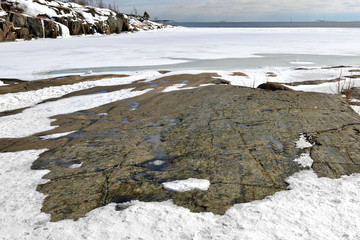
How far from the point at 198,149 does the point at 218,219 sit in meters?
1.21

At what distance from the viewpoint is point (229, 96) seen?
16.4ft

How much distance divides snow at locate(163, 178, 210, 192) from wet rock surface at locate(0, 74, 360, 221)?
2.0 inches

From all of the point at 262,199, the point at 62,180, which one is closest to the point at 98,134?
the point at 62,180

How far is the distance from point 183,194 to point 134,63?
Result: 1086 cm

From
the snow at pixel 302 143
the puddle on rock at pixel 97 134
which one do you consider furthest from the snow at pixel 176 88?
the snow at pixel 302 143

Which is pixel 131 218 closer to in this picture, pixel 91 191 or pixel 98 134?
pixel 91 191

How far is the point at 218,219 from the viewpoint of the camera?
200cm

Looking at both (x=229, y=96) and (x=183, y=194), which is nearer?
(x=183, y=194)

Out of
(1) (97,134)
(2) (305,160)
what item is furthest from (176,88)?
(2) (305,160)

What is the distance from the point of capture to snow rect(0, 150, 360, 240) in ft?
6.05

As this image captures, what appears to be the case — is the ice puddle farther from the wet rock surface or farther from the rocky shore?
the rocky shore

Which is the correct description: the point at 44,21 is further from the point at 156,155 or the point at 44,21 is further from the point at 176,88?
the point at 156,155

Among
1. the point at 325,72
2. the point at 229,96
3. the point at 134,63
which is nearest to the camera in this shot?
the point at 229,96

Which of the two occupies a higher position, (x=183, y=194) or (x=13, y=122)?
(x=183, y=194)
